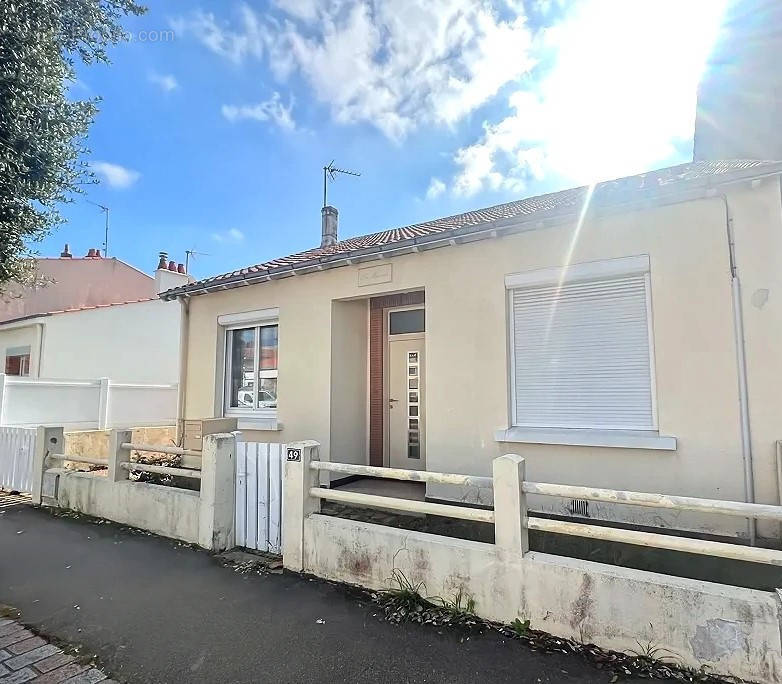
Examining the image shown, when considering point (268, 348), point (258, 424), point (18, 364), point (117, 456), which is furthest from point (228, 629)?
point (18, 364)

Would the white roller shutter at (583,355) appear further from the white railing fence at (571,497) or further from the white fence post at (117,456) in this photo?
the white fence post at (117,456)

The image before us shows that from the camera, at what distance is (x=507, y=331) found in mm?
6082

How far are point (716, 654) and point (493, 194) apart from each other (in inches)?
411

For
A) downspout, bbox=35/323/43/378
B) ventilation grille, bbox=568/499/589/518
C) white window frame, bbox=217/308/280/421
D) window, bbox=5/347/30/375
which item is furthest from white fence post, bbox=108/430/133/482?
window, bbox=5/347/30/375

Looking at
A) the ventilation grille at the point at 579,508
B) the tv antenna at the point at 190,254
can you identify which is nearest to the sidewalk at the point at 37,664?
the ventilation grille at the point at 579,508

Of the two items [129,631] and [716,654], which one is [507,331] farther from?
[129,631]

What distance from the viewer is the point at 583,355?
5.69m

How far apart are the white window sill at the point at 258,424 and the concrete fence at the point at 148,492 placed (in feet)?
7.31

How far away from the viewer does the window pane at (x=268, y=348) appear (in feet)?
28.3

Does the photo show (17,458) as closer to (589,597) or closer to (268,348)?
(268,348)

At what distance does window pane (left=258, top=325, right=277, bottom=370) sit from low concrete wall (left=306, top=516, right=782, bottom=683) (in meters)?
4.98

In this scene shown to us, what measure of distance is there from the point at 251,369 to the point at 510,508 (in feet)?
21.7

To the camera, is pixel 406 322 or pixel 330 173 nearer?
pixel 406 322

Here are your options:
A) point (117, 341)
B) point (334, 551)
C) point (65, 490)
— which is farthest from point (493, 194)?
point (117, 341)
